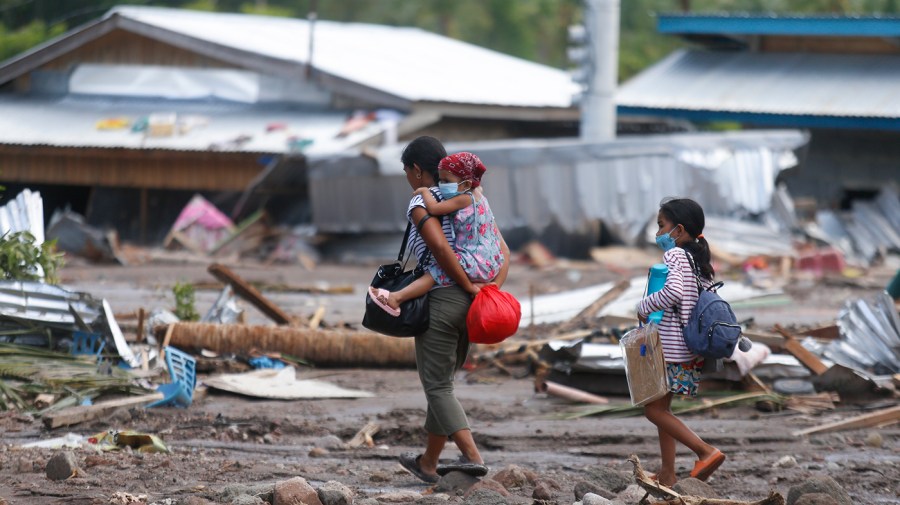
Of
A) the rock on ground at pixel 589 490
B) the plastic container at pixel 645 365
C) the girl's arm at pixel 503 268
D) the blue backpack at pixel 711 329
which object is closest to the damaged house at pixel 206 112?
the girl's arm at pixel 503 268

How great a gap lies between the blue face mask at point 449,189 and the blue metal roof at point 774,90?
1858cm

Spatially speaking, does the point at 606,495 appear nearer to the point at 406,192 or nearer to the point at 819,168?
the point at 406,192

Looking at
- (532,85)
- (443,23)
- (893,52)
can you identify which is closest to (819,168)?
(893,52)

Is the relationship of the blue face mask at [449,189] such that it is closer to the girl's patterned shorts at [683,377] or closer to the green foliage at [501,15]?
the girl's patterned shorts at [683,377]

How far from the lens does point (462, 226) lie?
5.63 metres

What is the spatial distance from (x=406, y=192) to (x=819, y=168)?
9735mm

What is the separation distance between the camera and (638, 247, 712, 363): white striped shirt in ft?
18.2

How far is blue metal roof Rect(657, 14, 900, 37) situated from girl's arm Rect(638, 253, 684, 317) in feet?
64.5

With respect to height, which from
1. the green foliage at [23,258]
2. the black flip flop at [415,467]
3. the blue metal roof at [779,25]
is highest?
the blue metal roof at [779,25]

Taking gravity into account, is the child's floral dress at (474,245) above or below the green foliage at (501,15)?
below

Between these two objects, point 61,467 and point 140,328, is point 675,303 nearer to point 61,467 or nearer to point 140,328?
point 61,467

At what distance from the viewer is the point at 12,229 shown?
9.14 m

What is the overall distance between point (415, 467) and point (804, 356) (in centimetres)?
383

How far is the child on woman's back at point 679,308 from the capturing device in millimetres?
5594
